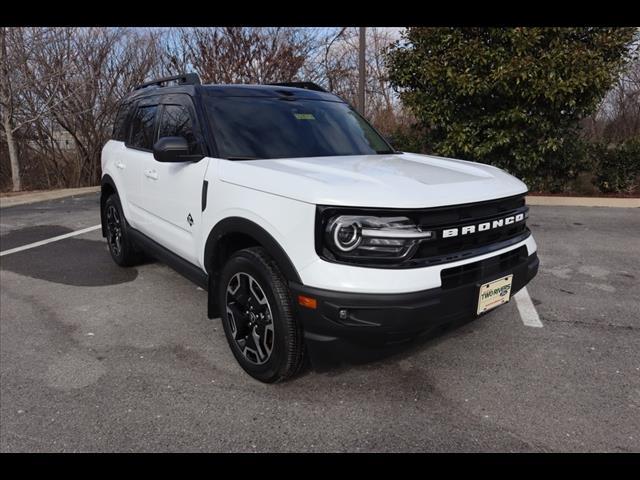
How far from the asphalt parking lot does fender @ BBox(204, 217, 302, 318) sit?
547mm

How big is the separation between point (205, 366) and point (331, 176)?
1.54 metres

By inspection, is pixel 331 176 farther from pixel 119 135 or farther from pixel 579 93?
pixel 579 93

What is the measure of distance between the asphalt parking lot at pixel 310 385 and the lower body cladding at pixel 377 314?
0.31 m

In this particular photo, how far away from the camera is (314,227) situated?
7.69 feet

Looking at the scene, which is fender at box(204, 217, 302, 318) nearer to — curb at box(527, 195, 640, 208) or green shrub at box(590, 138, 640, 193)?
curb at box(527, 195, 640, 208)

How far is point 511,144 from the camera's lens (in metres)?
9.73

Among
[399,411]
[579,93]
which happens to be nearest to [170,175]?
[399,411]

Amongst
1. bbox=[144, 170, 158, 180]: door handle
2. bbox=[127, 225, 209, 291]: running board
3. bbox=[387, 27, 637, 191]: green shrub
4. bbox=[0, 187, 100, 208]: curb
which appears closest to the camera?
bbox=[127, 225, 209, 291]: running board

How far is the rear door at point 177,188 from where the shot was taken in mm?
3305

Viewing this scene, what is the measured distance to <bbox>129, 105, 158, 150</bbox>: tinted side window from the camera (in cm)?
422

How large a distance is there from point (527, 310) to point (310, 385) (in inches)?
84.6

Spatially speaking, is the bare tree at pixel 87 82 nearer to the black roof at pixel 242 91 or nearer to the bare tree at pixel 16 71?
the bare tree at pixel 16 71

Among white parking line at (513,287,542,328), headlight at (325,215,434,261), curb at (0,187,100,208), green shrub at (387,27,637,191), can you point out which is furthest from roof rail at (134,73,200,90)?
curb at (0,187,100,208)
